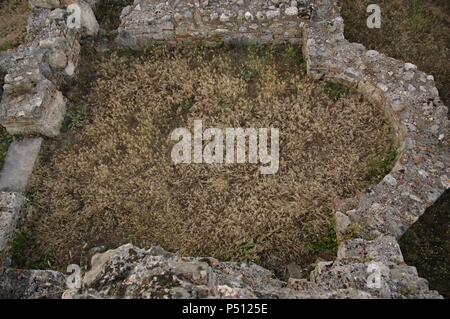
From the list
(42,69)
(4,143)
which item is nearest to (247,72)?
(42,69)

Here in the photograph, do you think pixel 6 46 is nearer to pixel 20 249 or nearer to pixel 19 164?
pixel 19 164

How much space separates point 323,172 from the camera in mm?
6406

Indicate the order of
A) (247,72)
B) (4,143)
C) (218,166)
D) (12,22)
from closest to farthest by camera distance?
(218,166)
(4,143)
(247,72)
(12,22)

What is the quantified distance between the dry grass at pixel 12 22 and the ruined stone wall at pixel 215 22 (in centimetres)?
213

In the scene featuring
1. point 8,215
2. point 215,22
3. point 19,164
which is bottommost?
point 8,215

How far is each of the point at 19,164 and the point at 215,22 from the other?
3865 mm

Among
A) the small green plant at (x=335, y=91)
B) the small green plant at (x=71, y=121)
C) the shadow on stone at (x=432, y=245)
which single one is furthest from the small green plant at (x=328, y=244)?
the small green plant at (x=71, y=121)

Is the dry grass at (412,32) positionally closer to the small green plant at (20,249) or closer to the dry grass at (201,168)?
the dry grass at (201,168)

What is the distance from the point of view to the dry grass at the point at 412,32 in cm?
762

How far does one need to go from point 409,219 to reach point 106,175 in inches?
165

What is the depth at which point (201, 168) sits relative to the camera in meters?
6.62

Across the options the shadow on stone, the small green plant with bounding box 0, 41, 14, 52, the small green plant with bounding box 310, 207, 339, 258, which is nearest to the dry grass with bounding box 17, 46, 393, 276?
the small green plant with bounding box 310, 207, 339, 258

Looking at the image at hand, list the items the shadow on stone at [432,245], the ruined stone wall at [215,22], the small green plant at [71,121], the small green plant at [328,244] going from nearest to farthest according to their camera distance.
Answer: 1. the shadow on stone at [432,245]
2. the small green plant at [328,244]
3. the small green plant at [71,121]
4. the ruined stone wall at [215,22]
